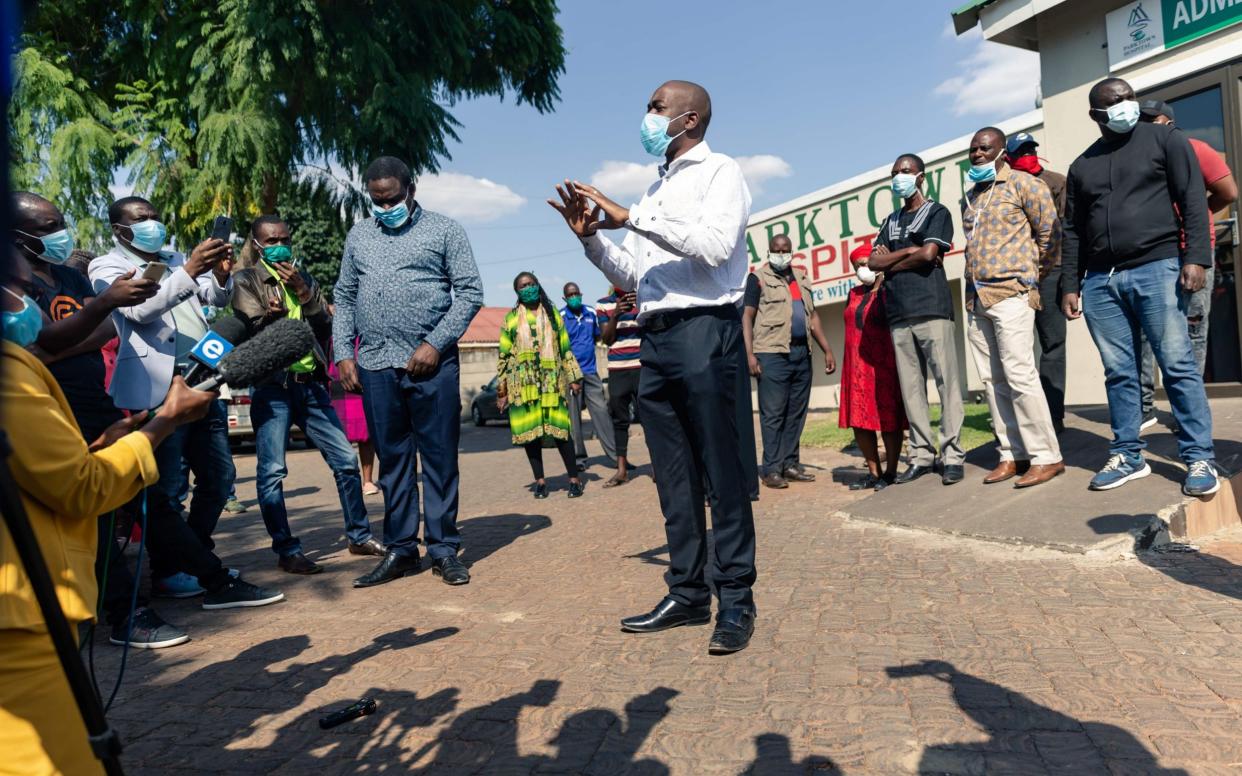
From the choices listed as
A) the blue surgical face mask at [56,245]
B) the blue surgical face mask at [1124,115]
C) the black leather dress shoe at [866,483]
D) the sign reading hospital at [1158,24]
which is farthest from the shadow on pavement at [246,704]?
the sign reading hospital at [1158,24]

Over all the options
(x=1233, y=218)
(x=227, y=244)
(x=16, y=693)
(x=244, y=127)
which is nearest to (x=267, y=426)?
(x=227, y=244)

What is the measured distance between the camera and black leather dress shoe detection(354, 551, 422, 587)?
16.3ft

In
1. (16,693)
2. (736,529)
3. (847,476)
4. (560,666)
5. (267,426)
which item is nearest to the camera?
(16,693)

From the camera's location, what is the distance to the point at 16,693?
5.20 feet

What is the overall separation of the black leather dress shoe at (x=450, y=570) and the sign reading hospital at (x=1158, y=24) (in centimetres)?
829

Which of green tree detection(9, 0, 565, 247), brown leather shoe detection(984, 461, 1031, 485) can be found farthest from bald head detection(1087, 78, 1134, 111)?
green tree detection(9, 0, 565, 247)

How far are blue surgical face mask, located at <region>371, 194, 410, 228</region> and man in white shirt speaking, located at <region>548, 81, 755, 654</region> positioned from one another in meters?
1.74

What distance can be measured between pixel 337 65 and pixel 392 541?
10.2 meters

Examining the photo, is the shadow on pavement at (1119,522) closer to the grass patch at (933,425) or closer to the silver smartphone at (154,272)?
the grass patch at (933,425)

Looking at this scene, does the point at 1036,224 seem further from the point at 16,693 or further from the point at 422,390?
the point at 16,693

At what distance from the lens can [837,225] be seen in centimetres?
1530

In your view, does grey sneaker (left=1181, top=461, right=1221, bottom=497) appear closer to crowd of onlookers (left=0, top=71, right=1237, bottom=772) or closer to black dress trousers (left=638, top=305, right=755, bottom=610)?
crowd of onlookers (left=0, top=71, right=1237, bottom=772)

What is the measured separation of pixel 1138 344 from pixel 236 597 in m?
5.29

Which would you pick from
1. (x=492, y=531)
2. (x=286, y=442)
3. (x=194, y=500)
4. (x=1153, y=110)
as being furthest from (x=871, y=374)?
(x=194, y=500)
